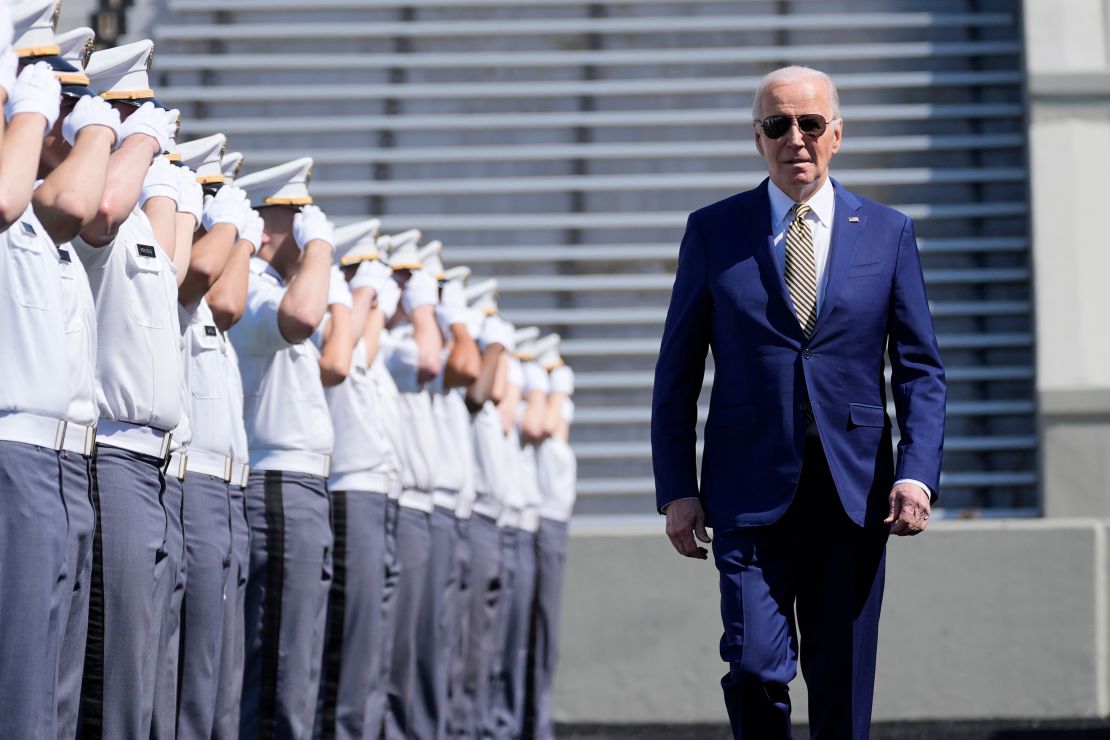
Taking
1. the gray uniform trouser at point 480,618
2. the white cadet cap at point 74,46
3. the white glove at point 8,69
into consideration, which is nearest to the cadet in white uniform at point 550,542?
the gray uniform trouser at point 480,618

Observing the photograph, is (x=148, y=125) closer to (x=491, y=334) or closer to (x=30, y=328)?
(x=30, y=328)

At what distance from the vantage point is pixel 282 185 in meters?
6.62

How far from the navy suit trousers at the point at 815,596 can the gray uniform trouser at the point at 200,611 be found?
156cm

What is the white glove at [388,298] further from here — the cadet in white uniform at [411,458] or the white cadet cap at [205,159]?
the white cadet cap at [205,159]

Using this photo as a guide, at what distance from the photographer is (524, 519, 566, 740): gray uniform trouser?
34.6ft

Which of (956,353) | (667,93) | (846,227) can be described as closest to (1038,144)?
(956,353)

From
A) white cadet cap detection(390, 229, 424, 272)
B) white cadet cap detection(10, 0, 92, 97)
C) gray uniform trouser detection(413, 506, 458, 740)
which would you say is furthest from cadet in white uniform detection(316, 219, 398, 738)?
white cadet cap detection(10, 0, 92, 97)

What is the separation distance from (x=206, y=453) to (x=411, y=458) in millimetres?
2660

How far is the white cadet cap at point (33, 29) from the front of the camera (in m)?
4.18

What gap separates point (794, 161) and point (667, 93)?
9.25 meters

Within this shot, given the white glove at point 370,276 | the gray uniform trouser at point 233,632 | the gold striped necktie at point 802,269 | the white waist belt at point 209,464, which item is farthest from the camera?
the white glove at point 370,276

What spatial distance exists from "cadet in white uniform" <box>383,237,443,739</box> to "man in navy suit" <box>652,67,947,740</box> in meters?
3.33

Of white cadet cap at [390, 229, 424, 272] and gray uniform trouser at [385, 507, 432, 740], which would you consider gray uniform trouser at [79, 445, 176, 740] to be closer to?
gray uniform trouser at [385, 507, 432, 740]

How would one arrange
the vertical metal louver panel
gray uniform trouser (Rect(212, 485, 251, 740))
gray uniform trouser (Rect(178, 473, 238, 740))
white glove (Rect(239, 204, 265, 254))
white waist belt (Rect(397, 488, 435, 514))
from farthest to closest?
the vertical metal louver panel < white waist belt (Rect(397, 488, 435, 514)) < white glove (Rect(239, 204, 265, 254)) < gray uniform trouser (Rect(212, 485, 251, 740)) < gray uniform trouser (Rect(178, 473, 238, 740))
